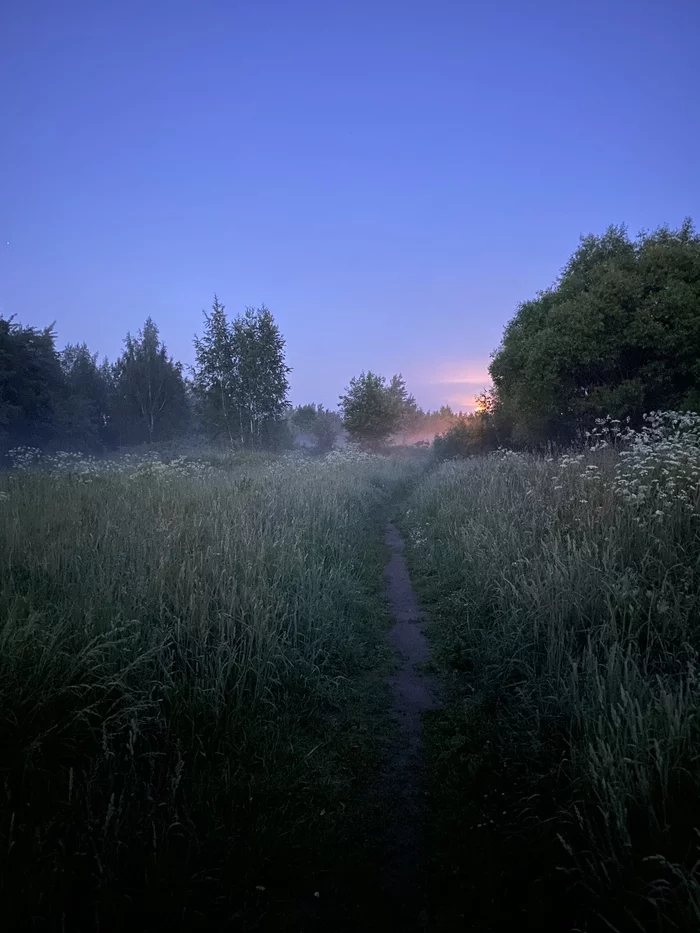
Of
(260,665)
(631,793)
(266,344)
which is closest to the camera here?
(631,793)

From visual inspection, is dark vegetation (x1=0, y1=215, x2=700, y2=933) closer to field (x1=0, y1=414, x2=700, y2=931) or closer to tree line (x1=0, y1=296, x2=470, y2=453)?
field (x1=0, y1=414, x2=700, y2=931)

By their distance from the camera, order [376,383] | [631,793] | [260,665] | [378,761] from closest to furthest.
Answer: [631,793]
[378,761]
[260,665]
[376,383]

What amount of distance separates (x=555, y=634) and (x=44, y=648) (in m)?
3.90

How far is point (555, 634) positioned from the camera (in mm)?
4086

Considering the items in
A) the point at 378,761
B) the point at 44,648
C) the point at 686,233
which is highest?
the point at 686,233

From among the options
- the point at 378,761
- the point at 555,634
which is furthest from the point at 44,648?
the point at 555,634

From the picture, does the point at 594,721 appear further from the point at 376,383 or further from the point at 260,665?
the point at 376,383

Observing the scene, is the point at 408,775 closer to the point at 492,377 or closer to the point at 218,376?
the point at 492,377

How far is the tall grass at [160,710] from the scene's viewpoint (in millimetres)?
2213

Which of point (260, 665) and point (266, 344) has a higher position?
point (266, 344)

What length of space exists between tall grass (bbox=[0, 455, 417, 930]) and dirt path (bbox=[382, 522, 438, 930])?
0.35 meters

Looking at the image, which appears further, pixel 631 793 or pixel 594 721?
pixel 594 721

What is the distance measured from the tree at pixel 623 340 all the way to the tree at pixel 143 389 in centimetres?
3533

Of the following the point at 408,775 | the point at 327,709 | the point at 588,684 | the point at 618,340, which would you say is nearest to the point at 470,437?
the point at 618,340
